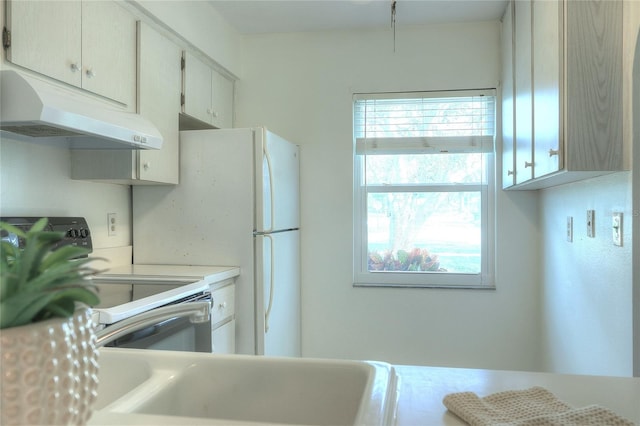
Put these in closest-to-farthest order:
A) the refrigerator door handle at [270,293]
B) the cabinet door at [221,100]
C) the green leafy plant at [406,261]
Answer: the refrigerator door handle at [270,293], the cabinet door at [221,100], the green leafy plant at [406,261]

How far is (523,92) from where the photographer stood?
2297 mm

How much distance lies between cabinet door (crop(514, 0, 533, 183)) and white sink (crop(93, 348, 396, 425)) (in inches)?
60.8

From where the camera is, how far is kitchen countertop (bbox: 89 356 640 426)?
81 cm

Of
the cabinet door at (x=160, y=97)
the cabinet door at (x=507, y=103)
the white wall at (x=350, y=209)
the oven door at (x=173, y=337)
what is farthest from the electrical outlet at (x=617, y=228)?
the cabinet door at (x=160, y=97)

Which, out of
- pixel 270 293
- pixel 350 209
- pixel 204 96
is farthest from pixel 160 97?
pixel 350 209

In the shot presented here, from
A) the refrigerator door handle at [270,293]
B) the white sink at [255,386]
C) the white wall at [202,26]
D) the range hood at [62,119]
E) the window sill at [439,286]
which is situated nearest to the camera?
the white sink at [255,386]

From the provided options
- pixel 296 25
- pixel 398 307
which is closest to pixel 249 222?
pixel 398 307

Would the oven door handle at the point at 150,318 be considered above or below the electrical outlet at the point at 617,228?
below

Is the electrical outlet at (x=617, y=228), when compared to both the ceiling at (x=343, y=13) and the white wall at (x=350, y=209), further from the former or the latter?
the ceiling at (x=343, y=13)

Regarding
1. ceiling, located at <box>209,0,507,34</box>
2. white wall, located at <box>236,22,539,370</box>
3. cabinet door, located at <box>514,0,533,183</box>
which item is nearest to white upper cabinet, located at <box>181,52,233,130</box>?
white wall, located at <box>236,22,539,370</box>

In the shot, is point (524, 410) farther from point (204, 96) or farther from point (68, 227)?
A: point (204, 96)

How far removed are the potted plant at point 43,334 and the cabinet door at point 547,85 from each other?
5.20ft

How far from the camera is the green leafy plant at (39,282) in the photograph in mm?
431

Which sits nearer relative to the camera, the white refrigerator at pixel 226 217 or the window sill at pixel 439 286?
the white refrigerator at pixel 226 217
